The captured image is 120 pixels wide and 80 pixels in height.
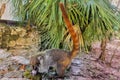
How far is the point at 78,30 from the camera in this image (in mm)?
3324

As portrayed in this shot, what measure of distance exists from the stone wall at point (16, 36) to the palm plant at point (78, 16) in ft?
3.02

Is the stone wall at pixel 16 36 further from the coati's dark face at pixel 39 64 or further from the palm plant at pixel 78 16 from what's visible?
the coati's dark face at pixel 39 64

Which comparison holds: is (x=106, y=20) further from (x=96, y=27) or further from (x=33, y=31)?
(x=33, y=31)

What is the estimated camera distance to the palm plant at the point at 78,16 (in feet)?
9.53

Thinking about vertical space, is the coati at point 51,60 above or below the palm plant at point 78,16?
below

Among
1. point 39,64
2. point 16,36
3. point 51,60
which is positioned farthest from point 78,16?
point 16,36

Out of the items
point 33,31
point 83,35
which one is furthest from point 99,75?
point 33,31

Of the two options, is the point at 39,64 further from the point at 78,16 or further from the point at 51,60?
the point at 78,16

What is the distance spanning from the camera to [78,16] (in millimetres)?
3271

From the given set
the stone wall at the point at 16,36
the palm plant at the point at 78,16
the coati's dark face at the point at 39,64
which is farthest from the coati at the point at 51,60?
the stone wall at the point at 16,36

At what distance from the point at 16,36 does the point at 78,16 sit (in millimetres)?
1690

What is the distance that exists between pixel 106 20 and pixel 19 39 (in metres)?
2.08

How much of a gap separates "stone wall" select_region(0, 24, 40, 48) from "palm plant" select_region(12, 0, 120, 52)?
92 centimetres

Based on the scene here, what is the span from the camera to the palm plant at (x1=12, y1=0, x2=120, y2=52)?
2.91 metres
